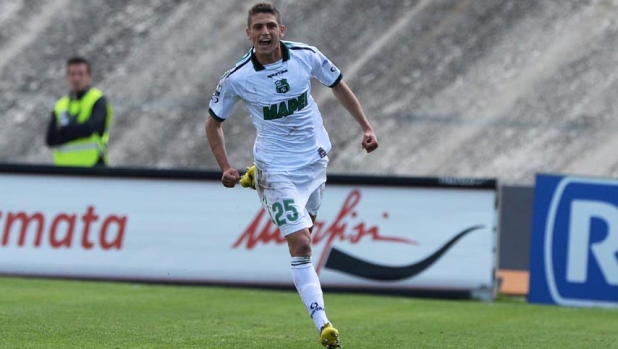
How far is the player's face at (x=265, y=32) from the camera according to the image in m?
7.74

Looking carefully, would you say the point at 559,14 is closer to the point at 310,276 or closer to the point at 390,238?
the point at 390,238

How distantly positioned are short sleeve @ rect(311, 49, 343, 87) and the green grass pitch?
5.75 ft

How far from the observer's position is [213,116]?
8039mm

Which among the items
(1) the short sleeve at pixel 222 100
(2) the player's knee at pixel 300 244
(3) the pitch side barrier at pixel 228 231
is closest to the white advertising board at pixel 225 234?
(3) the pitch side barrier at pixel 228 231

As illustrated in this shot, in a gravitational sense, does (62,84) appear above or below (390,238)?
above

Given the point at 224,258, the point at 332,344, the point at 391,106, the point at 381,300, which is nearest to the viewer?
the point at 332,344

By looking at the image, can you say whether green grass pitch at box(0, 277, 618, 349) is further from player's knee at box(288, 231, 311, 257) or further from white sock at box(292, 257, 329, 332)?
player's knee at box(288, 231, 311, 257)

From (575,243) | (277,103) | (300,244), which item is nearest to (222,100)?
(277,103)

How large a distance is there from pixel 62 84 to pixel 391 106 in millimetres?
7051

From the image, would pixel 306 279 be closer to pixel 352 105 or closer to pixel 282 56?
pixel 352 105

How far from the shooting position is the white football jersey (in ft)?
26.2

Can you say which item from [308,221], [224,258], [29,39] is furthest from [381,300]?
[29,39]

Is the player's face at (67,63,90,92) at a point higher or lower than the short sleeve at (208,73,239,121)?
higher

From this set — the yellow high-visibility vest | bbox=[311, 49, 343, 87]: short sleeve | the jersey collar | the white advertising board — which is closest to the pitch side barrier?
the white advertising board
